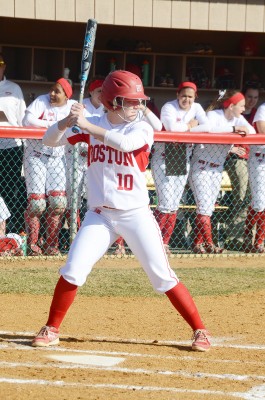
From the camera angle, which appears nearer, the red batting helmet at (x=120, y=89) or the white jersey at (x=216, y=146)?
the red batting helmet at (x=120, y=89)

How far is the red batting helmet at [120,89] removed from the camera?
6.11 m

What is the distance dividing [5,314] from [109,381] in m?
2.25

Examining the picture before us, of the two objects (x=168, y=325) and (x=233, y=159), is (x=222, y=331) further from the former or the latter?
(x=233, y=159)

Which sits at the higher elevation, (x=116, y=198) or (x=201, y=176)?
(x=116, y=198)

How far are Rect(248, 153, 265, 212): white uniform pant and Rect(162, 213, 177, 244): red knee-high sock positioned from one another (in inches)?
A: 39.9

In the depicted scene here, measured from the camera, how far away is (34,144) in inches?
396

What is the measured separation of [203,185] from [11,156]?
2099mm

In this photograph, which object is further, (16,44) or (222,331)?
(16,44)

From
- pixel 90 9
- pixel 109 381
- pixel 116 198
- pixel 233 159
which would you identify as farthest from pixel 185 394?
pixel 90 9

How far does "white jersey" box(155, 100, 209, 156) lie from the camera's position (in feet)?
34.3

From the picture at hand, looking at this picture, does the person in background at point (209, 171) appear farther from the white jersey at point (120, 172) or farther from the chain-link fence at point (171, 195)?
the white jersey at point (120, 172)

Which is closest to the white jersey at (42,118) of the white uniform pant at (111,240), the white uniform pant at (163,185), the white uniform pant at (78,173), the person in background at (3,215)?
the white uniform pant at (78,173)

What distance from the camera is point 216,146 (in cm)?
1066

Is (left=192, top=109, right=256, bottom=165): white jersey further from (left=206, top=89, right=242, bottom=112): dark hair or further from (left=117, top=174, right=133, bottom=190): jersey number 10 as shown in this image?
(left=117, top=174, right=133, bottom=190): jersey number 10
